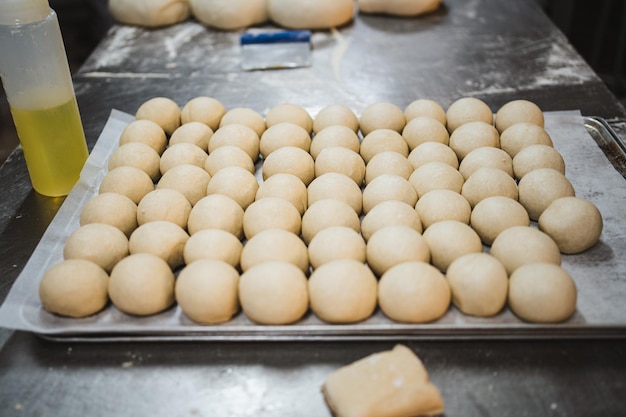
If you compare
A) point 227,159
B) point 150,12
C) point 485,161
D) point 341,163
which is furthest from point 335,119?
point 150,12

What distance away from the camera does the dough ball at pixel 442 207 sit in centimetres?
155

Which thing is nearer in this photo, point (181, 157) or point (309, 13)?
point (181, 157)

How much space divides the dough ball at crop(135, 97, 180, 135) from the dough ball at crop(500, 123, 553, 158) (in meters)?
1.17

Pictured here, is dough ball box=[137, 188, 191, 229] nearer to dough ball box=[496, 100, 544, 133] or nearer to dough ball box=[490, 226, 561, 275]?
dough ball box=[490, 226, 561, 275]

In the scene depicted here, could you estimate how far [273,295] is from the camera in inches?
49.1

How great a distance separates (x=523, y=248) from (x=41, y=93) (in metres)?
1.40

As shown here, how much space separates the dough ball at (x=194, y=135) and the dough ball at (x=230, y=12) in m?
1.17

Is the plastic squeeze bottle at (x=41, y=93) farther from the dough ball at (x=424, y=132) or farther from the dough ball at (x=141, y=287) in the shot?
the dough ball at (x=424, y=132)

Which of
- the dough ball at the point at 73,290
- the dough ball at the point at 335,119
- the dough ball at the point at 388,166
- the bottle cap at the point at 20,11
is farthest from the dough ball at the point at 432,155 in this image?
the bottle cap at the point at 20,11

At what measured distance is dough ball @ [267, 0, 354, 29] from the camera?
2863 mm

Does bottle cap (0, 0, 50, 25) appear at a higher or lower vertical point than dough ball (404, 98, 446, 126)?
higher

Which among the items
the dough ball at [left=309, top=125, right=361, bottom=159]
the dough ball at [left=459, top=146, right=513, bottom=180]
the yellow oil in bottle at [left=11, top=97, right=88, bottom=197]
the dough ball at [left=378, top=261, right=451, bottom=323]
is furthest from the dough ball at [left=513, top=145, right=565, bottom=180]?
the yellow oil in bottle at [left=11, top=97, right=88, bottom=197]

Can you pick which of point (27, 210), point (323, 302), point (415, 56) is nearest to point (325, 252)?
point (323, 302)

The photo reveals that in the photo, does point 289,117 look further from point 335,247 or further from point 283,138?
point 335,247
